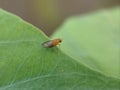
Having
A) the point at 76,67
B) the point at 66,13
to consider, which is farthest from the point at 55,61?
the point at 66,13

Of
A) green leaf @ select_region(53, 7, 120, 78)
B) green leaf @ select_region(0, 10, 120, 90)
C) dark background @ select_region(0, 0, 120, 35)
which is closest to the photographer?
green leaf @ select_region(0, 10, 120, 90)

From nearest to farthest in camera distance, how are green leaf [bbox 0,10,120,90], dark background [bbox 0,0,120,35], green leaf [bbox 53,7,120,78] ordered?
green leaf [bbox 0,10,120,90], green leaf [bbox 53,7,120,78], dark background [bbox 0,0,120,35]

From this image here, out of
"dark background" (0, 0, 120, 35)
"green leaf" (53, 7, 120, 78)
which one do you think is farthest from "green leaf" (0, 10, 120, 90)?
"dark background" (0, 0, 120, 35)

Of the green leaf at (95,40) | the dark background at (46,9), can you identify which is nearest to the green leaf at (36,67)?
the green leaf at (95,40)

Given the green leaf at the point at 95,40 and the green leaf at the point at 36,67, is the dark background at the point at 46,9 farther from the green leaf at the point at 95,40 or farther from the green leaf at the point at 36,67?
the green leaf at the point at 36,67

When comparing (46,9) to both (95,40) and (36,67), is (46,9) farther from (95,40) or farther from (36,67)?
(36,67)

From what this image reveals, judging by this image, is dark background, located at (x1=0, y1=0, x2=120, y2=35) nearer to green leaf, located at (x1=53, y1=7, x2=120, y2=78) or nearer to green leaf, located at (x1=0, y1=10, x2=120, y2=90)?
green leaf, located at (x1=53, y1=7, x2=120, y2=78)
